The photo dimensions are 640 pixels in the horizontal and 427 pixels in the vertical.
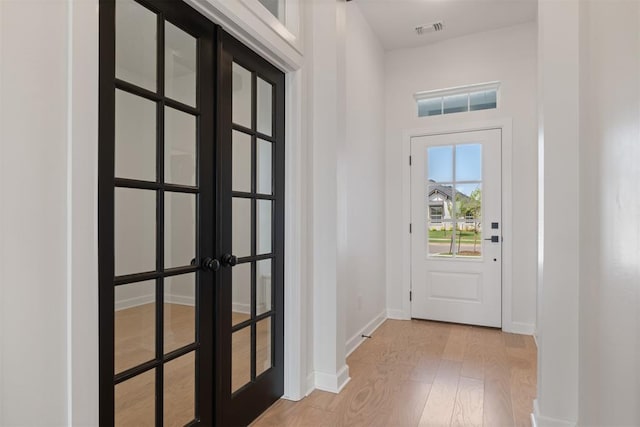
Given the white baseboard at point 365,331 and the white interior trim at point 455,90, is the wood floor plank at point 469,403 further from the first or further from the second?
the white interior trim at point 455,90

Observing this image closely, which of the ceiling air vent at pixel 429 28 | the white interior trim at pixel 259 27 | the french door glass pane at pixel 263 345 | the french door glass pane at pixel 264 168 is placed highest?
the ceiling air vent at pixel 429 28

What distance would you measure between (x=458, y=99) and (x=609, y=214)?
10.1ft

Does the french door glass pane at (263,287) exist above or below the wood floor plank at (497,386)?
above

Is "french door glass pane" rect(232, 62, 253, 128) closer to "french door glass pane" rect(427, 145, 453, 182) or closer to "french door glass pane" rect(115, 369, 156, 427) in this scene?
"french door glass pane" rect(115, 369, 156, 427)

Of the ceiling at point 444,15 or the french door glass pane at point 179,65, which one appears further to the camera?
the ceiling at point 444,15

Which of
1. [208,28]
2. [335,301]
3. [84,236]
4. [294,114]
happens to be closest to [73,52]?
[84,236]

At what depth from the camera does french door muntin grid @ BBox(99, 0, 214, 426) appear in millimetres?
1203

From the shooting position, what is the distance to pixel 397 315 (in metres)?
4.18

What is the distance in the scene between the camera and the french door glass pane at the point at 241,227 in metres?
1.90

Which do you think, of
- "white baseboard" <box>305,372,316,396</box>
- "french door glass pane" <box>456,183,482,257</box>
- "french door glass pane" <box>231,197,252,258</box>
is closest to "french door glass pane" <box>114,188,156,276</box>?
"french door glass pane" <box>231,197,252,258</box>

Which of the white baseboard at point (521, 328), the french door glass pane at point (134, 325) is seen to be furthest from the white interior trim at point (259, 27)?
the white baseboard at point (521, 328)

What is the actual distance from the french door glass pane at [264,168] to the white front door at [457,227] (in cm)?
238

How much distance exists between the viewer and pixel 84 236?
1.09m

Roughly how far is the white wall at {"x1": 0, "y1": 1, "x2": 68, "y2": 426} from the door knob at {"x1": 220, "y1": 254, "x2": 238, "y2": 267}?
776 mm
